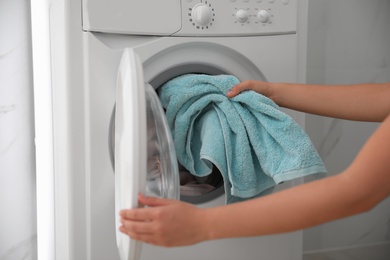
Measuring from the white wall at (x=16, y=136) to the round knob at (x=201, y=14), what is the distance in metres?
0.59

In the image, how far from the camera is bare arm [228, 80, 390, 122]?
3.81ft

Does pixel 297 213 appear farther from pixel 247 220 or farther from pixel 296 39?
pixel 296 39

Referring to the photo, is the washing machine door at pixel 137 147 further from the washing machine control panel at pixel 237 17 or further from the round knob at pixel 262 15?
the round knob at pixel 262 15

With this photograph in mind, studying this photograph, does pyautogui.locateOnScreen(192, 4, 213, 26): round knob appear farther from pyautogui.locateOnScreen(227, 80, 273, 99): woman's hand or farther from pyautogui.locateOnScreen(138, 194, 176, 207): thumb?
pyautogui.locateOnScreen(138, 194, 176, 207): thumb

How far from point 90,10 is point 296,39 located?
533 mm

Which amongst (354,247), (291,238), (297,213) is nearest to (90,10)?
(297,213)

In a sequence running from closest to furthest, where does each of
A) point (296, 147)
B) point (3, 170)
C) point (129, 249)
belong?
point (129, 249) < point (296, 147) < point (3, 170)

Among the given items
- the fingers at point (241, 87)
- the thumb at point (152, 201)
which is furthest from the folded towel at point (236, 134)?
the thumb at point (152, 201)

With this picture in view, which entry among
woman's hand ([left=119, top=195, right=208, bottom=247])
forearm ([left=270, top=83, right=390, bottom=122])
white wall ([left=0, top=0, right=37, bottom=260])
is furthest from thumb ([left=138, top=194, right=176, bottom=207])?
white wall ([left=0, top=0, right=37, bottom=260])

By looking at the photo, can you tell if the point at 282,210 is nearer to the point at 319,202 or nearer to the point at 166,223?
the point at 319,202

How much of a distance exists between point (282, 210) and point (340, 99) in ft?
1.64

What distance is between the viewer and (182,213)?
804 mm

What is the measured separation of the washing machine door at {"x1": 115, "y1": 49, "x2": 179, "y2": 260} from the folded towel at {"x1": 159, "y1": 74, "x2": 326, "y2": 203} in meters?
0.09

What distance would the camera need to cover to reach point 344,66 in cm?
178
